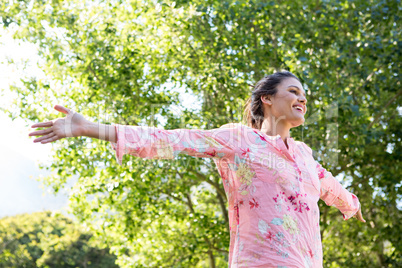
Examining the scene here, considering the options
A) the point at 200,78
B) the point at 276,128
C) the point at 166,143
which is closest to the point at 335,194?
the point at 276,128

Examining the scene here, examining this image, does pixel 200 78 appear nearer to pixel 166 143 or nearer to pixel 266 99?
pixel 266 99

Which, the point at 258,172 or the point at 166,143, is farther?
the point at 258,172

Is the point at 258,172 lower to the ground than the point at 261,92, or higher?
lower

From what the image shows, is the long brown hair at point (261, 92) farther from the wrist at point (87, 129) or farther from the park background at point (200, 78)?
the park background at point (200, 78)

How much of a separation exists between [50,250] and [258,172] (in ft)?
72.1

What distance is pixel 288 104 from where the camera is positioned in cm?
209

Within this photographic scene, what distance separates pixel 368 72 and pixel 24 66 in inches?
188

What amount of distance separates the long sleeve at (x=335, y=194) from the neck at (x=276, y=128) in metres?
0.31

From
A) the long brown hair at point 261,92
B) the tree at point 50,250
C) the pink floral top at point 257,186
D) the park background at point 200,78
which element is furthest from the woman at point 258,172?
the tree at point 50,250

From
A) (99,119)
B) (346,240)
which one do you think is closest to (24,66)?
(99,119)

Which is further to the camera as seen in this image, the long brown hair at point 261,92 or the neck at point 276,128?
the long brown hair at point 261,92

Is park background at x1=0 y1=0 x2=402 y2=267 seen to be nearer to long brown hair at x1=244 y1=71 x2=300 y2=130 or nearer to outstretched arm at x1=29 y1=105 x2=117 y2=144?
long brown hair at x1=244 y1=71 x2=300 y2=130

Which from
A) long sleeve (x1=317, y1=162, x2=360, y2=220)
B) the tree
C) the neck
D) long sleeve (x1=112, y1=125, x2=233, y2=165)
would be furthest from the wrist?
the tree

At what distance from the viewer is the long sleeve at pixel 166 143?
5.26ft
